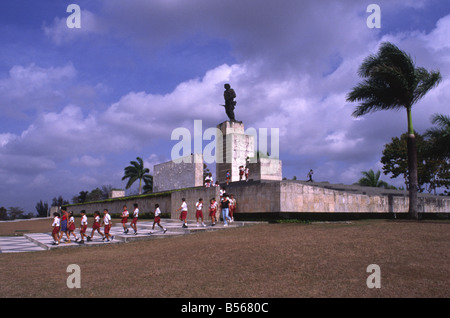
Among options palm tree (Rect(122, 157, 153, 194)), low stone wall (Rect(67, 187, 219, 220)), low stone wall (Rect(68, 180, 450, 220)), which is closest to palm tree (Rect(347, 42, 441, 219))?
low stone wall (Rect(68, 180, 450, 220))

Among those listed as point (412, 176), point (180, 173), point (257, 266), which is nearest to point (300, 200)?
point (412, 176)

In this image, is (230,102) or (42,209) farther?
(42,209)

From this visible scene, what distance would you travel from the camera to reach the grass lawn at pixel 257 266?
507cm

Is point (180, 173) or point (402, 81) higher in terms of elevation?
point (402, 81)

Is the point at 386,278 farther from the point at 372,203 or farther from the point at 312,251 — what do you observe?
the point at 372,203

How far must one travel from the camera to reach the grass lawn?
507cm

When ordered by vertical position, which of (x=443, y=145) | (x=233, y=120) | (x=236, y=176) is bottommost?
(x=236, y=176)

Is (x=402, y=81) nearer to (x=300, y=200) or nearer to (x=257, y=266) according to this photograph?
(x=300, y=200)

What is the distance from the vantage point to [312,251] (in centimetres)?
745

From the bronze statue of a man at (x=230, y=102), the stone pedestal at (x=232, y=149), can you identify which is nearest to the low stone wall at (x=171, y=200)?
the stone pedestal at (x=232, y=149)

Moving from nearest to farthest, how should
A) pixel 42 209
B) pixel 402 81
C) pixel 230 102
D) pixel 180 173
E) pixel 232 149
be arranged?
pixel 402 81
pixel 232 149
pixel 230 102
pixel 180 173
pixel 42 209

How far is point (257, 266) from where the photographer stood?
6.46 m
